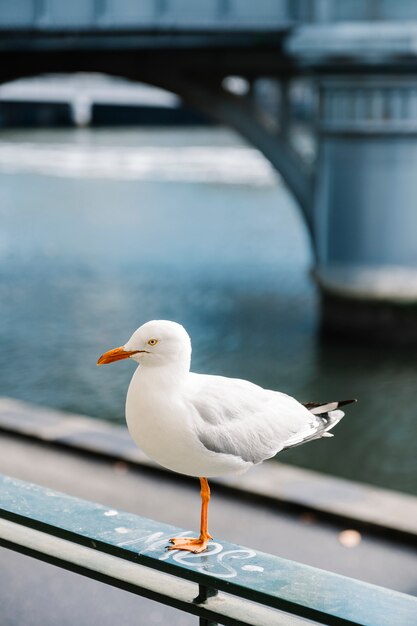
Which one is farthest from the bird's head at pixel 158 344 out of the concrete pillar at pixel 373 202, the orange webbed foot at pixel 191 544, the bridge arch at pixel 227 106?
the bridge arch at pixel 227 106

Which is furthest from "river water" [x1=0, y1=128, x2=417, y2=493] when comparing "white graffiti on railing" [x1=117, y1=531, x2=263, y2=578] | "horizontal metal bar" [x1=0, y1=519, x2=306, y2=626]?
"white graffiti on railing" [x1=117, y1=531, x2=263, y2=578]

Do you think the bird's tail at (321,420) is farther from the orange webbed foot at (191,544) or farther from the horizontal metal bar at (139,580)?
the horizontal metal bar at (139,580)

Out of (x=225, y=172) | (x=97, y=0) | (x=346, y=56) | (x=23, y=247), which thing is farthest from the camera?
(x=225, y=172)

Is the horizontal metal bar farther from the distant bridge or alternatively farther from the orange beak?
the distant bridge

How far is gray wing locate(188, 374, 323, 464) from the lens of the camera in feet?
6.59

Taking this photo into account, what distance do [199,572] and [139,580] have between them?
383mm

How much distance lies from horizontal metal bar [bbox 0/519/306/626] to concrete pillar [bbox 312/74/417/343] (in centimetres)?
1456

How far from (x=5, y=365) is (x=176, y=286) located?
19.6 feet

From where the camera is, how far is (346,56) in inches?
644

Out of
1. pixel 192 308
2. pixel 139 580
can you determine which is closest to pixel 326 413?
pixel 139 580

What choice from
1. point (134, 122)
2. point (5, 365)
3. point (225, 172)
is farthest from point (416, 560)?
point (134, 122)

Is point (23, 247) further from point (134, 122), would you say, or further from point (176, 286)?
point (134, 122)

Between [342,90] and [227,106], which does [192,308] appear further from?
[342,90]

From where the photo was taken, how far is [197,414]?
6.50 ft
